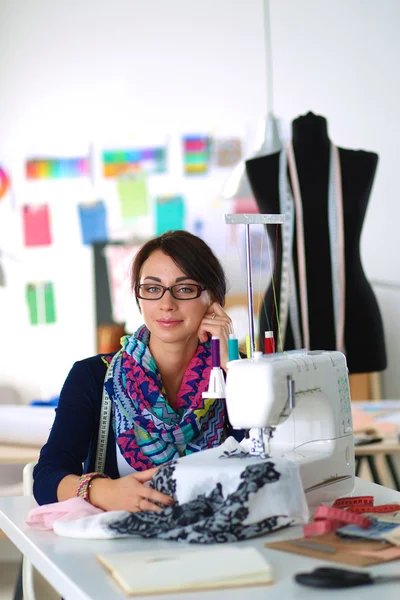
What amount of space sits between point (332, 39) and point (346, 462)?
3903mm

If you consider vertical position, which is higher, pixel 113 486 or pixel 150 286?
pixel 150 286

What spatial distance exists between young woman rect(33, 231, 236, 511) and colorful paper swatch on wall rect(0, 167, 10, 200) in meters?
3.67

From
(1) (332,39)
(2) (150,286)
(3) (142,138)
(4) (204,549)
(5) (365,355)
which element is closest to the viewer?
(4) (204,549)

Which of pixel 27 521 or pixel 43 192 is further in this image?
pixel 43 192

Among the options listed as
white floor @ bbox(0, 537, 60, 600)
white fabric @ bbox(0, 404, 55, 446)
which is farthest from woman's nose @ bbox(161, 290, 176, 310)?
white floor @ bbox(0, 537, 60, 600)

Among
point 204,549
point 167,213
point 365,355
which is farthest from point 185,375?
point 167,213

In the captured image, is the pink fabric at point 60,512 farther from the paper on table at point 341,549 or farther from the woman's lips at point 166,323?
the woman's lips at point 166,323

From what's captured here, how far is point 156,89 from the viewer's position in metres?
5.63

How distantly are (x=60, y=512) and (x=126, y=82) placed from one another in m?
4.26

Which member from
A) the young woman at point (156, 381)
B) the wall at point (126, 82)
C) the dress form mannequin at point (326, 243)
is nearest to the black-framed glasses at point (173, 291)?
the young woman at point (156, 381)

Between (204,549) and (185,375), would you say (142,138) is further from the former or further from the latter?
(204,549)

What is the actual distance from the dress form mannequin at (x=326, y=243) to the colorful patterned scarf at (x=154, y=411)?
1326 mm

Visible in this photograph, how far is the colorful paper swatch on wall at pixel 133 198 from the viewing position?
5734 mm

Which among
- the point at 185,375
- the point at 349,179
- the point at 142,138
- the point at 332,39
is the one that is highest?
the point at 332,39
